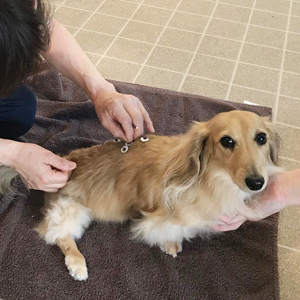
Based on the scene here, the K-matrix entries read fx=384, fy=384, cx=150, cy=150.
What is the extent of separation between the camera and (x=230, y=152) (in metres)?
1.27

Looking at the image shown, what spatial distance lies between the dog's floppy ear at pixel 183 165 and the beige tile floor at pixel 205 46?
0.91 meters

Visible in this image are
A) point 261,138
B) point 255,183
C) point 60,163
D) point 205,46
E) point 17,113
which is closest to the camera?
point 255,183

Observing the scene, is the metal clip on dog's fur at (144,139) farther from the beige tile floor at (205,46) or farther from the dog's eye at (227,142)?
the beige tile floor at (205,46)

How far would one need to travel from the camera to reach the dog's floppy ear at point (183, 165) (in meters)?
→ 1.37

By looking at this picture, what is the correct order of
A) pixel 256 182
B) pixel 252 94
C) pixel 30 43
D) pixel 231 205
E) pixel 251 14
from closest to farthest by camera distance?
pixel 30 43 < pixel 256 182 < pixel 231 205 < pixel 252 94 < pixel 251 14

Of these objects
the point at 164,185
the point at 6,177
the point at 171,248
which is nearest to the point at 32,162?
the point at 6,177

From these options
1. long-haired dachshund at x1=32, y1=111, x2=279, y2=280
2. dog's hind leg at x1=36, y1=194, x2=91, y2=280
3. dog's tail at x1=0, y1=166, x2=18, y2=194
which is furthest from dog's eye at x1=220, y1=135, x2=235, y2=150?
dog's tail at x1=0, y1=166, x2=18, y2=194

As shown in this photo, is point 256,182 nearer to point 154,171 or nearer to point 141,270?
point 154,171

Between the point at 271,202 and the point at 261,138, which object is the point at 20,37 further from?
the point at 271,202

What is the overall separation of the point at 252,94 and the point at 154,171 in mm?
1341

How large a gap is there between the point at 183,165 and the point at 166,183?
0.33ft

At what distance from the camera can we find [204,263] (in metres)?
1.60

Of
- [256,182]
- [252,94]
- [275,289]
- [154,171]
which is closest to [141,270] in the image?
[154,171]

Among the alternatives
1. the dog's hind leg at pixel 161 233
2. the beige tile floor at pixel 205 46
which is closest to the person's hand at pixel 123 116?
the dog's hind leg at pixel 161 233
